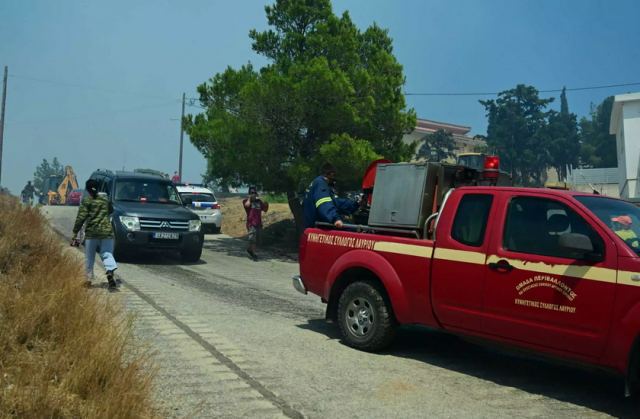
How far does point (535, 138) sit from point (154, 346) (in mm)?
88049

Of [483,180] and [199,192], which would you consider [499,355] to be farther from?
[199,192]

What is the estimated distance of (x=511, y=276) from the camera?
4922 millimetres

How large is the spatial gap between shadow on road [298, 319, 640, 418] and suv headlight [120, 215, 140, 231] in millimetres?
6268

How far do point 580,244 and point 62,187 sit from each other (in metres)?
59.1

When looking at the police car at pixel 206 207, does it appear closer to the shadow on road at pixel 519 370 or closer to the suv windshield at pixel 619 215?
the shadow on road at pixel 519 370

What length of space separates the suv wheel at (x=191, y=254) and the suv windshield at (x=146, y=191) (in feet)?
4.39

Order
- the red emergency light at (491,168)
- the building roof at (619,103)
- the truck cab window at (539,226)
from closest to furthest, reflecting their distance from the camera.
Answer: the truck cab window at (539,226) → the red emergency light at (491,168) → the building roof at (619,103)

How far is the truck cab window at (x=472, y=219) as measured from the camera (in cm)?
530

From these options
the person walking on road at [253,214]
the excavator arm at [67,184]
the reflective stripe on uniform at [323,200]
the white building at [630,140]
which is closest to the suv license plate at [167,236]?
the person walking on road at [253,214]

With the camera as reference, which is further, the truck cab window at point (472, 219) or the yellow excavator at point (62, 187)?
the yellow excavator at point (62, 187)

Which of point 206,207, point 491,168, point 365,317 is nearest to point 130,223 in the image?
point 365,317

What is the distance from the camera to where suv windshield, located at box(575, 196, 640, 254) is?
179 inches

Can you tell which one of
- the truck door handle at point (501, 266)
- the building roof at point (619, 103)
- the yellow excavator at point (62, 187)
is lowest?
the truck door handle at point (501, 266)

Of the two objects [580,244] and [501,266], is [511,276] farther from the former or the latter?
[580,244]
